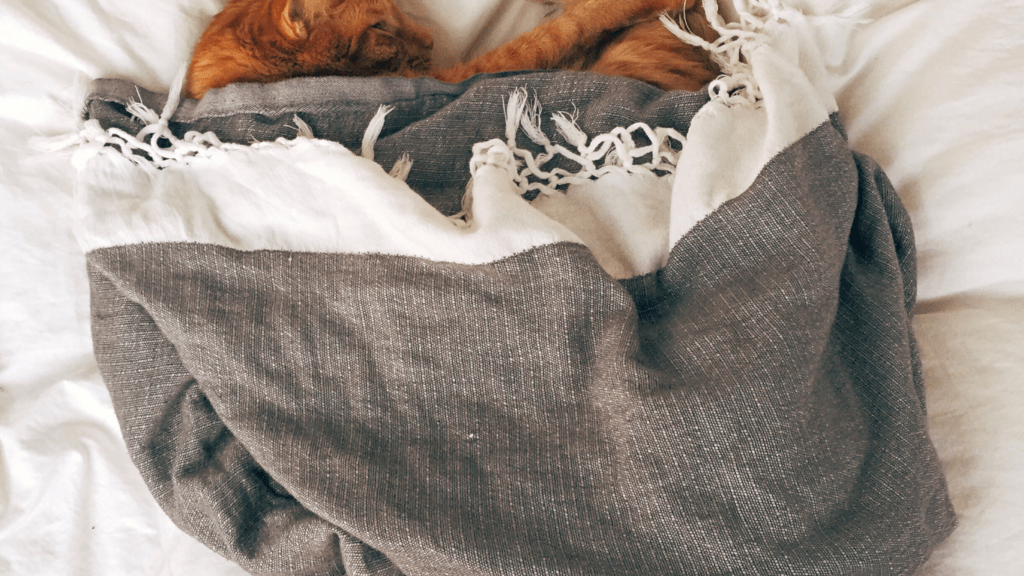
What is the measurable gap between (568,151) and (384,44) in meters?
0.37

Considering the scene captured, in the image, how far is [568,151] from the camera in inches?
29.4

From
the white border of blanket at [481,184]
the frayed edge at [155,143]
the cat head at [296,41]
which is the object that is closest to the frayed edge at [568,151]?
the white border of blanket at [481,184]

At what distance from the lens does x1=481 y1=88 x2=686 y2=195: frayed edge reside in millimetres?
720

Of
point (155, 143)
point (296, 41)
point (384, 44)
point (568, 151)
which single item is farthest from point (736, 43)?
point (155, 143)

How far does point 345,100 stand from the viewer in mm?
789

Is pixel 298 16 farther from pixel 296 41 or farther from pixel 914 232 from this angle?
pixel 914 232

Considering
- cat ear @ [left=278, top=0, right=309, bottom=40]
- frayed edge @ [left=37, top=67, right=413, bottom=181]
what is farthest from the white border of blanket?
cat ear @ [left=278, top=0, right=309, bottom=40]

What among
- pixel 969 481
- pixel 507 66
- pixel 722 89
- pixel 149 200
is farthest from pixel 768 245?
pixel 149 200

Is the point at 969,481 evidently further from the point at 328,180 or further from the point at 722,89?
the point at 328,180

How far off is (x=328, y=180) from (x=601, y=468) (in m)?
0.45

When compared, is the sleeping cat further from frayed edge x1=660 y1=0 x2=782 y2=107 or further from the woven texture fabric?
the woven texture fabric

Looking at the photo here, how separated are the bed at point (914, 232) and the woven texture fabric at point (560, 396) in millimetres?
68

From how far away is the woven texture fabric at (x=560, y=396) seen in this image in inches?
22.7

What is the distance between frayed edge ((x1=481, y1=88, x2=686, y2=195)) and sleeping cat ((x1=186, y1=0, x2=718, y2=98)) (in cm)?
15
